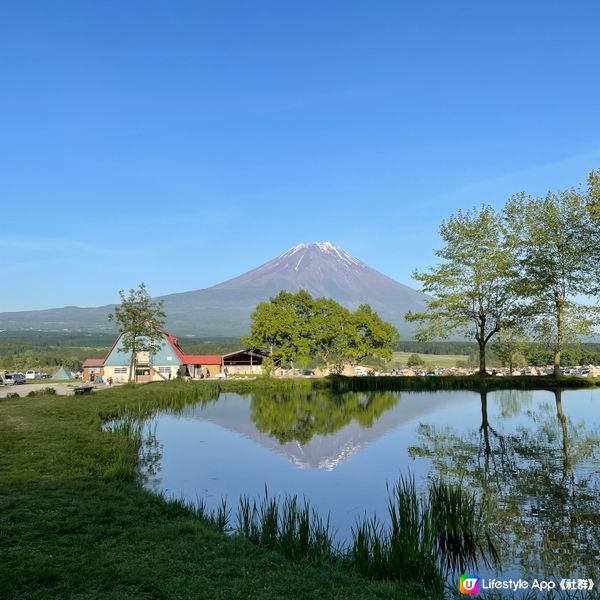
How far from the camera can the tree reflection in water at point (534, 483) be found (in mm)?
8789

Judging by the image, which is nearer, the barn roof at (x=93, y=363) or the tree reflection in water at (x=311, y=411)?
the tree reflection in water at (x=311, y=411)

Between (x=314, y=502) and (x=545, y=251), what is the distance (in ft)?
124

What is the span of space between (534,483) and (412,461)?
13.2ft

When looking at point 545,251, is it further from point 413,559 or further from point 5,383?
point 5,383

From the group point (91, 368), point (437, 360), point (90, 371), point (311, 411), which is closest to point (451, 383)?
point (311, 411)

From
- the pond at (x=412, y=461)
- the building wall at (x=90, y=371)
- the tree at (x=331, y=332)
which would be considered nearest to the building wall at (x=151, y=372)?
the building wall at (x=90, y=371)

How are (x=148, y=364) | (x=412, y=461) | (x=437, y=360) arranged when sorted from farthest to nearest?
(x=437, y=360), (x=148, y=364), (x=412, y=461)

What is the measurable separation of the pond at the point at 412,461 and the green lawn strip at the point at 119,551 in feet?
7.25

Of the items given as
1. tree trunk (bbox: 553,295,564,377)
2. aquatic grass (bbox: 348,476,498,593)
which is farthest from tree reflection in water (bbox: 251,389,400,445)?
tree trunk (bbox: 553,295,564,377)

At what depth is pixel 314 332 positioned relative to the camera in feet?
190

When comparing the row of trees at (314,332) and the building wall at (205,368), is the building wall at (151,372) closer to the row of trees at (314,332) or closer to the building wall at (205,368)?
the building wall at (205,368)

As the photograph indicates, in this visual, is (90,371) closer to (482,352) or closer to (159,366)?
(159,366)

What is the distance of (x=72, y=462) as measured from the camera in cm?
1366

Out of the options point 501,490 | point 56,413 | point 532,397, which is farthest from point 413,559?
point 532,397
